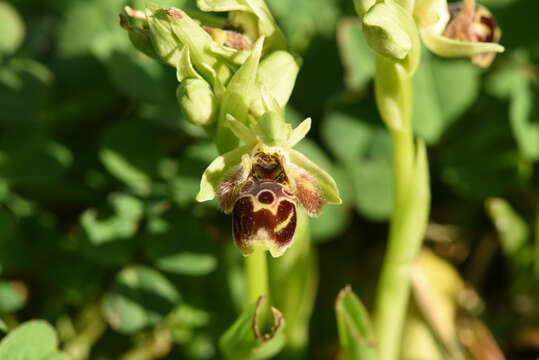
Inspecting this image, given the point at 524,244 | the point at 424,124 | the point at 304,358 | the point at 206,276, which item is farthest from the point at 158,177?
the point at 524,244

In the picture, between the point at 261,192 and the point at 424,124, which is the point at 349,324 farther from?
the point at 424,124

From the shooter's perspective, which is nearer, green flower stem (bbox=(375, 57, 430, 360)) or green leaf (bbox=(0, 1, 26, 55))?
green flower stem (bbox=(375, 57, 430, 360))

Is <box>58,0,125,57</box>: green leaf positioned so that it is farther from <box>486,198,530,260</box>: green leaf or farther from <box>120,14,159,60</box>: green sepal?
<box>486,198,530,260</box>: green leaf

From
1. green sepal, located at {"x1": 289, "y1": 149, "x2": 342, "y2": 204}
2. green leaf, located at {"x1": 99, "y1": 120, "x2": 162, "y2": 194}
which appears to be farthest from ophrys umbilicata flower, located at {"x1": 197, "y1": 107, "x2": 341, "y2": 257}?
green leaf, located at {"x1": 99, "y1": 120, "x2": 162, "y2": 194}

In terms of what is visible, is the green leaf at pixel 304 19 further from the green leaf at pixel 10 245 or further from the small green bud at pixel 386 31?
the green leaf at pixel 10 245

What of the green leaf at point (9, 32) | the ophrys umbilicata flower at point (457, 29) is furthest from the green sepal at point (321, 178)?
the green leaf at point (9, 32)
